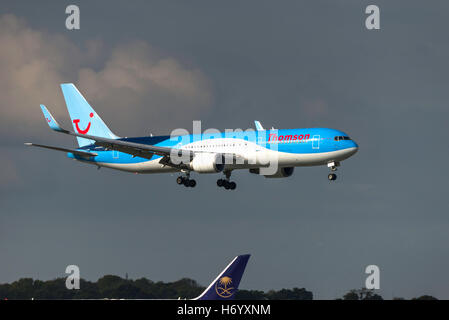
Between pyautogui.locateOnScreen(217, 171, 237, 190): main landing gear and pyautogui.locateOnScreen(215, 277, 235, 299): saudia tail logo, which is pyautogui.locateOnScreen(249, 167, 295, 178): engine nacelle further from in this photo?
pyautogui.locateOnScreen(215, 277, 235, 299): saudia tail logo

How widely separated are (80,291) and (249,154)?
2783 centimetres

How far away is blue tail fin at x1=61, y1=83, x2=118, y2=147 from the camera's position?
119000 mm

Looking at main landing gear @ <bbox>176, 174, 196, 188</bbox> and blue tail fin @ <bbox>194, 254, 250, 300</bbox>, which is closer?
blue tail fin @ <bbox>194, 254, 250, 300</bbox>

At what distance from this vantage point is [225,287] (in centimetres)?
6109

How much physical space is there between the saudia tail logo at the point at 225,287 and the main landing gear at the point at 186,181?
4337 centimetres

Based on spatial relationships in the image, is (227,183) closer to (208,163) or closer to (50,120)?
(208,163)

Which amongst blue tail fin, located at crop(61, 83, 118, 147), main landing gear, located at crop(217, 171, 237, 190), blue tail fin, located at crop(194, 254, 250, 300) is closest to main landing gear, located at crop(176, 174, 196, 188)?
main landing gear, located at crop(217, 171, 237, 190)

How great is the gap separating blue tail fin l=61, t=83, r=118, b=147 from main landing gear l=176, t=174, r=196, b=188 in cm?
1570

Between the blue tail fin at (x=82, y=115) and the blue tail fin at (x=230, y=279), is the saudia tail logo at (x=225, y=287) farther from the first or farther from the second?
the blue tail fin at (x=82, y=115)
